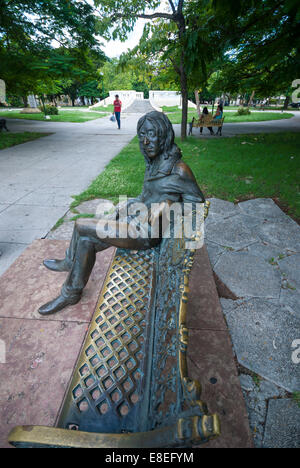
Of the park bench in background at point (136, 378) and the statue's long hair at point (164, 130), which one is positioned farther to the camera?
the statue's long hair at point (164, 130)

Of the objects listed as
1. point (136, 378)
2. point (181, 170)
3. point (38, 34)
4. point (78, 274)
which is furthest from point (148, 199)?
point (38, 34)

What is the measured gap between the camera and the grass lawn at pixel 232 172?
507cm

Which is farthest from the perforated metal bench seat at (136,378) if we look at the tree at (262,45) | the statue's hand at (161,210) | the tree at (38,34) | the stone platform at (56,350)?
the tree at (38,34)

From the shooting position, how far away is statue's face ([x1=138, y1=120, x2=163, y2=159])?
5.52ft

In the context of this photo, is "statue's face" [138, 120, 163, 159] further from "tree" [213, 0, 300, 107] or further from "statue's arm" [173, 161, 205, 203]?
"tree" [213, 0, 300, 107]

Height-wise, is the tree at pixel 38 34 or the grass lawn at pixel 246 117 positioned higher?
the tree at pixel 38 34

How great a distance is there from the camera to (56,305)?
2.06 m

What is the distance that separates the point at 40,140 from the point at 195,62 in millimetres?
8874

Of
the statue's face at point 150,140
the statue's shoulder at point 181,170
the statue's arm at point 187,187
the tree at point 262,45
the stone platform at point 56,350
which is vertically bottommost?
the stone platform at point 56,350

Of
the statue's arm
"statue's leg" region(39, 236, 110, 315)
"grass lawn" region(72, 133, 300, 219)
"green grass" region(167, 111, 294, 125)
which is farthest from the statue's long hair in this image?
"green grass" region(167, 111, 294, 125)

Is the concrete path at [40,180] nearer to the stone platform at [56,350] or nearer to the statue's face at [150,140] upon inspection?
the stone platform at [56,350]

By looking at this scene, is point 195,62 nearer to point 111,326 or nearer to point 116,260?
point 116,260

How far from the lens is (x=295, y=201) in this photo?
15.4 ft

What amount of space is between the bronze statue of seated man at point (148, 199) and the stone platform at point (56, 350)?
20 centimetres
